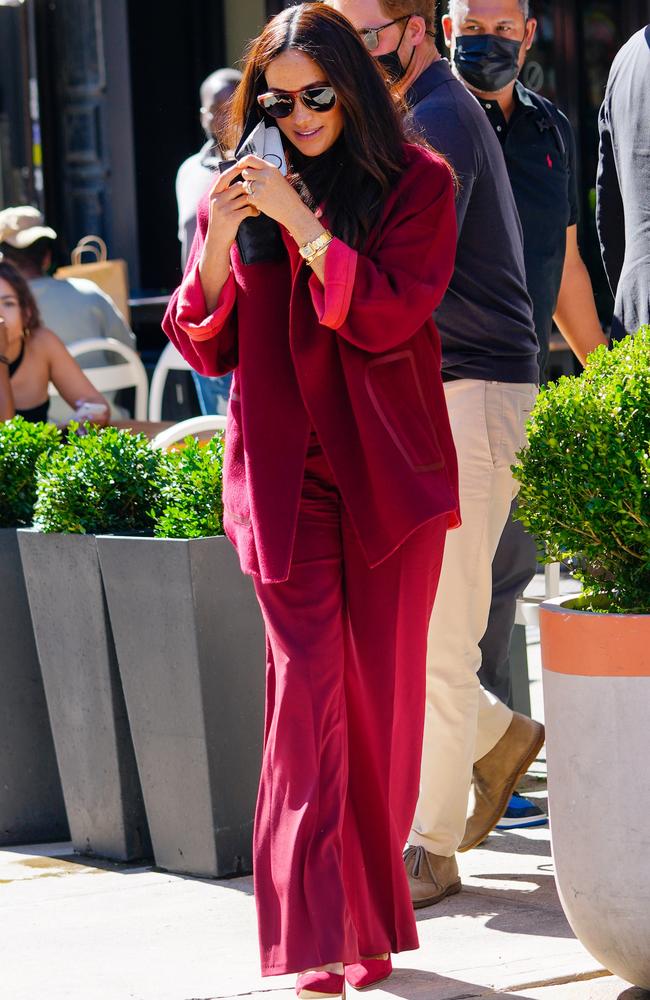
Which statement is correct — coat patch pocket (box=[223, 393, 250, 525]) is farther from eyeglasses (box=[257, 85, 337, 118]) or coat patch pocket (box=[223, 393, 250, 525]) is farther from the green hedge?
the green hedge

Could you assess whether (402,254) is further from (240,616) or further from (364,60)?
(240,616)

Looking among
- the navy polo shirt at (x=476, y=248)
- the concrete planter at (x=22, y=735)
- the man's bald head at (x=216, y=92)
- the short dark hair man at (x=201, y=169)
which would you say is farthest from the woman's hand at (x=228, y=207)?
the man's bald head at (x=216, y=92)

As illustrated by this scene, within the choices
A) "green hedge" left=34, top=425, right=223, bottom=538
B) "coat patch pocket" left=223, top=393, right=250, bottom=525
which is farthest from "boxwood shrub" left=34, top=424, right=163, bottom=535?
"coat patch pocket" left=223, top=393, right=250, bottom=525

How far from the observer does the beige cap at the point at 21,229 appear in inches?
306

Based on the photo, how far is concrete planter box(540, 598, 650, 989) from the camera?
2994 mm

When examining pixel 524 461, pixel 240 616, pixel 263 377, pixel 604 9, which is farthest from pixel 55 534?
pixel 604 9

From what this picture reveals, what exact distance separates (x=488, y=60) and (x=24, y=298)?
279 cm

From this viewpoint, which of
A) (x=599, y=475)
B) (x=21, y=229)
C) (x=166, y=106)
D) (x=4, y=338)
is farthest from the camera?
(x=166, y=106)

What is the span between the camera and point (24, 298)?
662 centimetres

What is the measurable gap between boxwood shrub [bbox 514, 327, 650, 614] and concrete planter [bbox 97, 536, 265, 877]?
1053mm

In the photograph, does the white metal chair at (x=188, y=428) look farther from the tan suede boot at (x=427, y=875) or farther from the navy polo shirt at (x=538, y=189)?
the tan suede boot at (x=427, y=875)

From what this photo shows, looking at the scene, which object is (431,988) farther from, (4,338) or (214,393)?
(214,393)

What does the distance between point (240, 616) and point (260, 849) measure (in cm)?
98

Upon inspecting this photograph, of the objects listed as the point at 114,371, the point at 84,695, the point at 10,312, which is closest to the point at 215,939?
the point at 84,695
